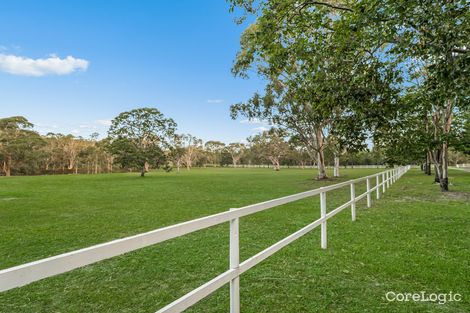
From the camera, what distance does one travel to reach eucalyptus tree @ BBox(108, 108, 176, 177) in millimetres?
34991

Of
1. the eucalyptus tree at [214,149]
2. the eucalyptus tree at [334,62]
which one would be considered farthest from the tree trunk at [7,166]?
the eucalyptus tree at [214,149]

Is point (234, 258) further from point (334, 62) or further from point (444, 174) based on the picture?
point (444, 174)

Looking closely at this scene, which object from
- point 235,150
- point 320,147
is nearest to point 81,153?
point 235,150

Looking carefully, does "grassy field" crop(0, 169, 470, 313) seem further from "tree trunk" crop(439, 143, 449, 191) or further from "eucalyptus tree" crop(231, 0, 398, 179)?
"tree trunk" crop(439, 143, 449, 191)

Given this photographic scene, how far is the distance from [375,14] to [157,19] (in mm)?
15645

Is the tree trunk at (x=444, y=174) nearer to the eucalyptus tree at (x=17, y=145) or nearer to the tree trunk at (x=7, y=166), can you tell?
the eucalyptus tree at (x=17, y=145)

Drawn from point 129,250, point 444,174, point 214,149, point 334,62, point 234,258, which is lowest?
point 234,258

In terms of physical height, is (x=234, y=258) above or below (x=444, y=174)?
below

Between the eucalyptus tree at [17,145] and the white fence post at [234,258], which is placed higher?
the eucalyptus tree at [17,145]

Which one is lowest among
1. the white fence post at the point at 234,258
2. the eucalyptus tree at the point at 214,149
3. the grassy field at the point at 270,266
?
the grassy field at the point at 270,266

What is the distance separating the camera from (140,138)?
37.9 meters

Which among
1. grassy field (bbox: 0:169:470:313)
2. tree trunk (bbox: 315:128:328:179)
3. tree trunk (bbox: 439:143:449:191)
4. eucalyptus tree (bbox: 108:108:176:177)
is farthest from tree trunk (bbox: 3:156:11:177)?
tree trunk (bbox: 439:143:449:191)

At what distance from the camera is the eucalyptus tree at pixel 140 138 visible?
35.0 m

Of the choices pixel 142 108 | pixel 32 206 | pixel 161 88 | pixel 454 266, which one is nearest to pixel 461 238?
pixel 454 266
